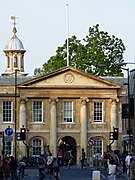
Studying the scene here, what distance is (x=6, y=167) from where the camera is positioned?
4753cm

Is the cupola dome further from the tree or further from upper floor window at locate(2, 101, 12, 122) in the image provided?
upper floor window at locate(2, 101, 12, 122)

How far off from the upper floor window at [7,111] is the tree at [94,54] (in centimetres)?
1887

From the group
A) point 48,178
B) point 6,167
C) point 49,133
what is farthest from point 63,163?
point 6,167

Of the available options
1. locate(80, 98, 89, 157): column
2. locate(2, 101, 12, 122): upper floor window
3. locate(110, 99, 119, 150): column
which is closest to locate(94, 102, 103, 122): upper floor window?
locate(110, 99, 119, 150): column

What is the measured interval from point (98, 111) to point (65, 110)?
3568 mm

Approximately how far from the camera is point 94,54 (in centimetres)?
10738

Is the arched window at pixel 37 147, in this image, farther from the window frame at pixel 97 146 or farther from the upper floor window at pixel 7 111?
the window frame at pixel 97 146

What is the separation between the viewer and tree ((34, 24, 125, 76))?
352 feet

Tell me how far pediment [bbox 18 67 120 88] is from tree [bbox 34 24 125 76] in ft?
51.7

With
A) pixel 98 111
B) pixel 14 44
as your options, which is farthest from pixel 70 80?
pixel 14 44

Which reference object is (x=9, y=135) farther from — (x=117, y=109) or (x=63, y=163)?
(x=117, y=109)

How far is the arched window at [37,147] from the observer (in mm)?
89312

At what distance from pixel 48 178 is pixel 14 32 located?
67483 mm

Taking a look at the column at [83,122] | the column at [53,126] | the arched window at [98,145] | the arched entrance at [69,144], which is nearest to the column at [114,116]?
the arched window at [98,145]
